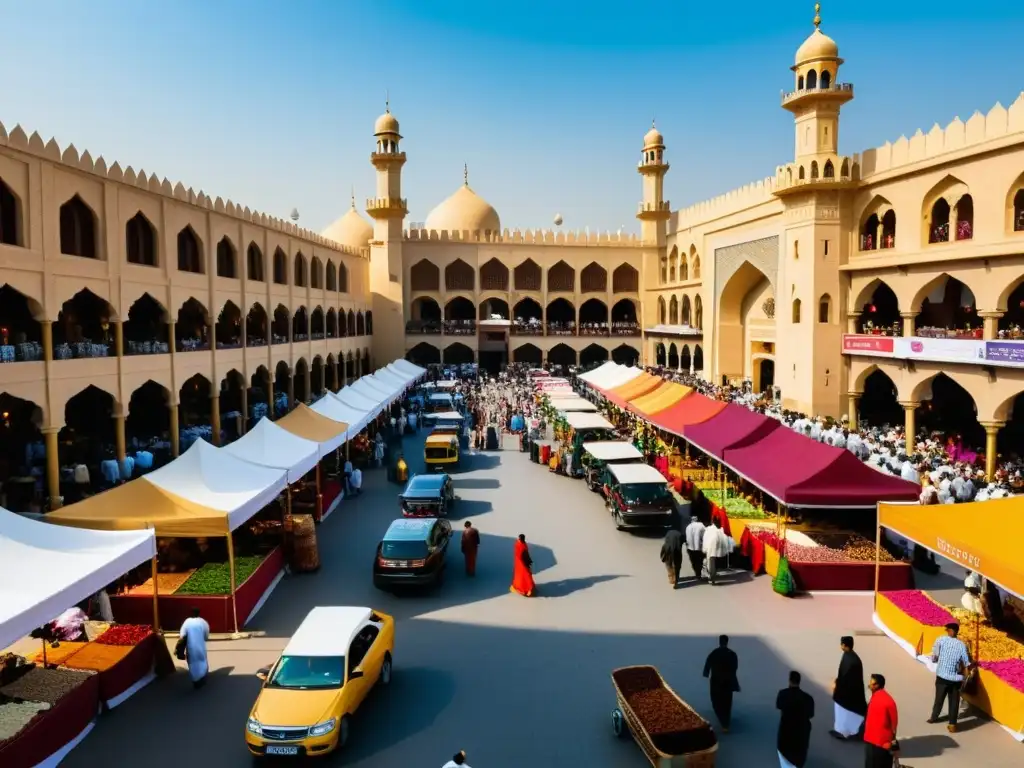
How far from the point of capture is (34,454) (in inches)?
592

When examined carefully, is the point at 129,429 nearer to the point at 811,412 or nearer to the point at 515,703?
the point at 515,703

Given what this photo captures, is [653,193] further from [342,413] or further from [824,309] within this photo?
[342,413]

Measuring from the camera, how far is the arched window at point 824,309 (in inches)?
894

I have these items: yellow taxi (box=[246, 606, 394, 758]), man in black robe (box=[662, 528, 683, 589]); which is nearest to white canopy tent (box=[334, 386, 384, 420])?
man in black robe (box=[662, 528, 683, 589])

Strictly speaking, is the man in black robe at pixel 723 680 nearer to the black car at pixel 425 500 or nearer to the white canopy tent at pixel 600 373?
the black car at pixel 425 500

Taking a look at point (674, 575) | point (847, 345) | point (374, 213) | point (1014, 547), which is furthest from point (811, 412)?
point (374, 213)

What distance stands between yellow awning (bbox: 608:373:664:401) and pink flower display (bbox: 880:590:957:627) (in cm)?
1255

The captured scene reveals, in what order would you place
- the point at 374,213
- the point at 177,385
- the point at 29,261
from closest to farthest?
the point at 29,261 → the point at 177,385 → the point at 374,213

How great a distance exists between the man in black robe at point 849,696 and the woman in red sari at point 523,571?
4.21m

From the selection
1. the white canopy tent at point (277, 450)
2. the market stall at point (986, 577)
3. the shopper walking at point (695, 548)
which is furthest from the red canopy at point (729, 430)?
the white canopy tent at point (277, 450)

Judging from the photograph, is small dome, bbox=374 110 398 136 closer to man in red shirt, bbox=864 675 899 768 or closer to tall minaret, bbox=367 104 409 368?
tall minaret, bbox=367 104 409 368

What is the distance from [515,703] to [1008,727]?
4306mm

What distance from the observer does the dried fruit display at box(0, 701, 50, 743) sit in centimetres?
598

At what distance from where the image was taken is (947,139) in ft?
60.7
